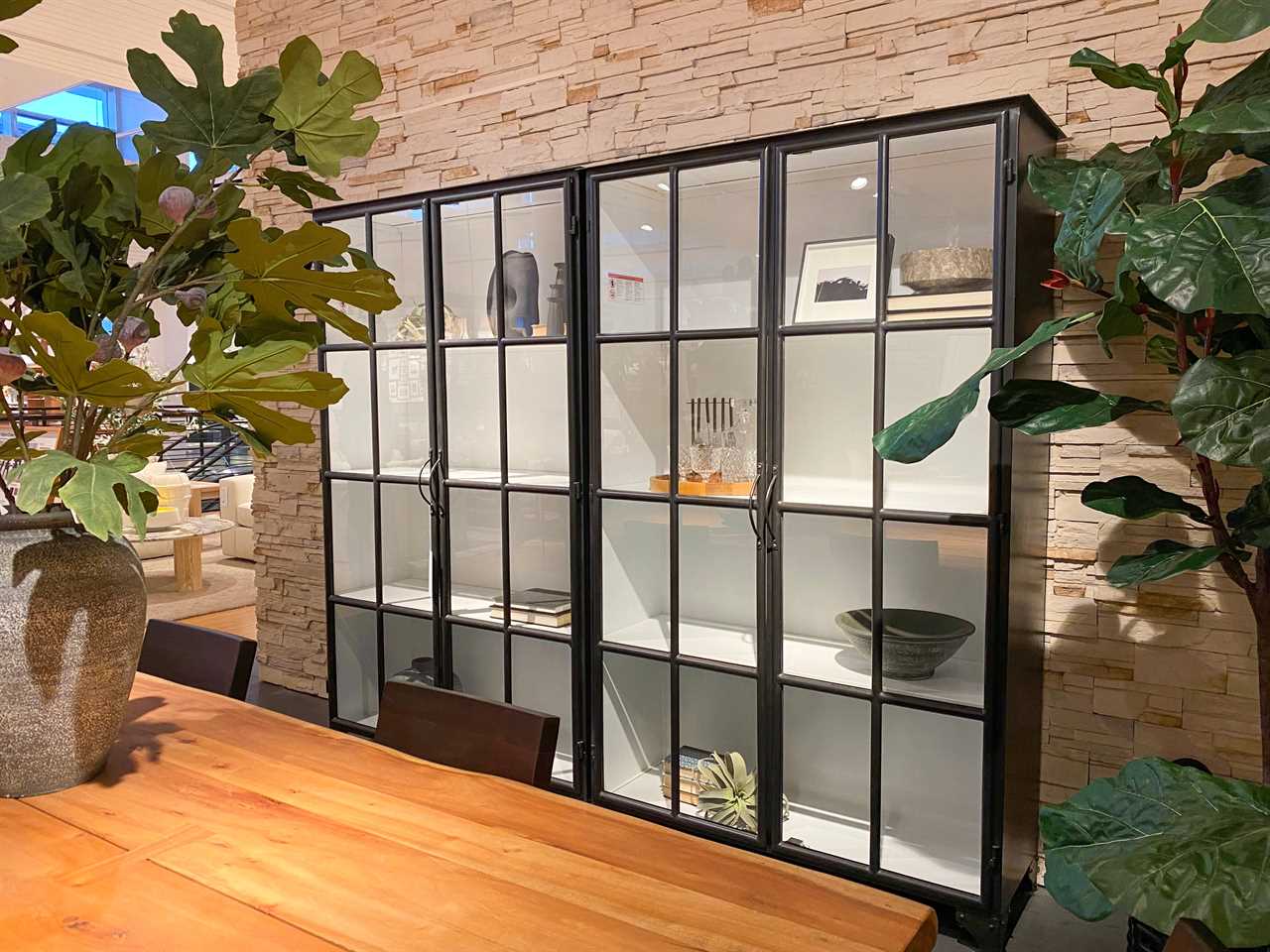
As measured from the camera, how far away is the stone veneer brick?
2277mm

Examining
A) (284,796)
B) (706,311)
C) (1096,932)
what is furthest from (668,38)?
(1096,932)

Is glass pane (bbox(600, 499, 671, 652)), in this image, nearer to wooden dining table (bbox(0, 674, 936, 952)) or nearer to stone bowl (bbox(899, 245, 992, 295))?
stone bowl (bbox(899, 245, 992, 295))

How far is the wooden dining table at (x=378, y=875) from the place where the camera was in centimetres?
91

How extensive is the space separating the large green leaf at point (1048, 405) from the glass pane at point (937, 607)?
46cm

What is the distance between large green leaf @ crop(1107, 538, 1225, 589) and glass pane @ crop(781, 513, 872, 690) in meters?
0.68

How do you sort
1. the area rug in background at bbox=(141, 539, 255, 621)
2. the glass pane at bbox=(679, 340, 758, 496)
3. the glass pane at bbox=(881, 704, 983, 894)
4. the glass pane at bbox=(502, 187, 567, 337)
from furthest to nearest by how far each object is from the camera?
the area rug in background at bbox=(141, 539, 255, 621), the glass pane at bbox=(502, 187, 567, 337), the glass pane at bbox=(679, 340, 758, 496), the glass pane at bbox=(881, 704, 983, 894)

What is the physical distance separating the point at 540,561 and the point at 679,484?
23.6 inches

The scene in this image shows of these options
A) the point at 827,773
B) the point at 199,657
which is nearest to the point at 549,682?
the point at 827,773

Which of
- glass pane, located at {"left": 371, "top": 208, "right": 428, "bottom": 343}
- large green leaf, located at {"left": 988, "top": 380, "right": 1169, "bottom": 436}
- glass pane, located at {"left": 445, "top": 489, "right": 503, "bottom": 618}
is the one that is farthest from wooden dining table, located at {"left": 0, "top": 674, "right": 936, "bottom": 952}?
glass pane, located at {"left": 371, "top": 208, "right": 428, "bottom": 343}

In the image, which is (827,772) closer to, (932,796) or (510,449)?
(932,796)

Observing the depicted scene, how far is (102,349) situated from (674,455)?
67.4 inches

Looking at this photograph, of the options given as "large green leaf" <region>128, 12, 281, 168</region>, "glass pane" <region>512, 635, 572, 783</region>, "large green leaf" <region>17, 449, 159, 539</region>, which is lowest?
"glass pane" <region>512, 635, 572, 783</region>

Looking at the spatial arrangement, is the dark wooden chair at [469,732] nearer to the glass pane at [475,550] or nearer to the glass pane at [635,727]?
the glass pane at [635,727]

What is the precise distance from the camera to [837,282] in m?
2.40
